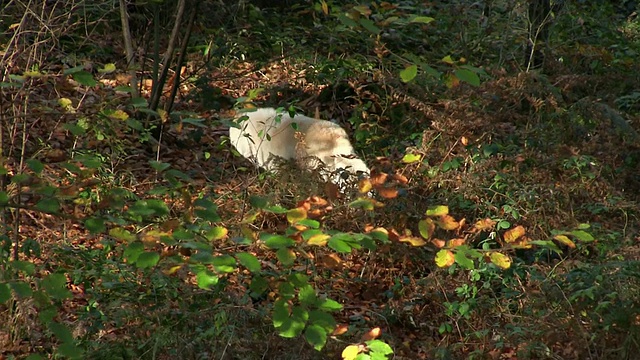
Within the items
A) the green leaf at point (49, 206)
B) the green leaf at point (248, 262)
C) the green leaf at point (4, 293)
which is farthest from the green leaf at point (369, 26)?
the green leaf at point (4, 293)

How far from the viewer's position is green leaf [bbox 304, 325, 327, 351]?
8.17 feet

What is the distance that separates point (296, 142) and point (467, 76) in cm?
390

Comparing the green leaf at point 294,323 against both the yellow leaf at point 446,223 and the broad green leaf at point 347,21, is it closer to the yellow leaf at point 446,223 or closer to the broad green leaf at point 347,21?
the yellow leaf at point 446,223

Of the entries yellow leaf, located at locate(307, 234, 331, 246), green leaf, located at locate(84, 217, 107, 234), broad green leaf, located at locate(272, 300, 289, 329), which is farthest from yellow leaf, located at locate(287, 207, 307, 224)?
green leaf, located at locate(84, 217, 107, 234)

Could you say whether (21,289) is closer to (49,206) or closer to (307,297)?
(49,206)

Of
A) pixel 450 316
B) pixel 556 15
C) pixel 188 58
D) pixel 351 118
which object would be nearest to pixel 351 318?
pixel 450 316

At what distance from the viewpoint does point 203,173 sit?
270 inches

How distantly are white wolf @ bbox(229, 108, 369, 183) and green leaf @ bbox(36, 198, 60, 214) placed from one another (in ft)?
11.9

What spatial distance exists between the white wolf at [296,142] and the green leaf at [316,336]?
3.81 m

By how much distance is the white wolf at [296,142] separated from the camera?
255 inches

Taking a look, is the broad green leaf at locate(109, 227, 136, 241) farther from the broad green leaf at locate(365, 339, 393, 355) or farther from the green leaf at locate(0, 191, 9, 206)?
the broad green leaf at locate(365, 339, 393, 355)

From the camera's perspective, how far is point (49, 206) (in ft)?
8.81

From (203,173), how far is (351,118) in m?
1.50

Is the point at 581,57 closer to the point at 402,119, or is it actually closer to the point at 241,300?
the point at 402,119
